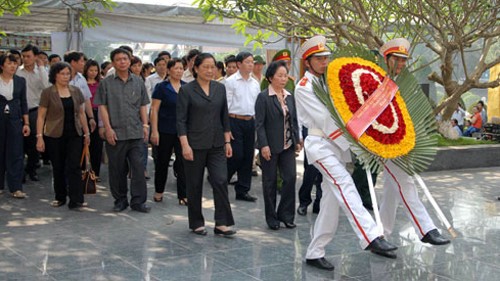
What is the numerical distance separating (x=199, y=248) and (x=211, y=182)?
807mm

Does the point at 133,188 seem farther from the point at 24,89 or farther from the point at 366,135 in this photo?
the point at 366,135

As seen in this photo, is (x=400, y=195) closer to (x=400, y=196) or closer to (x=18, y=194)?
(x=400, y=196)

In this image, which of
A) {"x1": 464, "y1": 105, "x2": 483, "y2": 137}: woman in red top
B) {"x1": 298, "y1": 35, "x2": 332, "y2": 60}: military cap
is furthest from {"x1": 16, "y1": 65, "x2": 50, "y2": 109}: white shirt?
{"x1": 464, "y1": 105, "x2": 483, "y2": 137}: woman in red top

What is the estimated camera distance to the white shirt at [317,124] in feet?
21.3

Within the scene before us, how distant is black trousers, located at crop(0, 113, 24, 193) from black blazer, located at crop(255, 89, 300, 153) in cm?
335

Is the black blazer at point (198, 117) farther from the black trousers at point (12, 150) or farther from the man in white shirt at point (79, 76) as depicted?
the black trousers at point (12, 150)

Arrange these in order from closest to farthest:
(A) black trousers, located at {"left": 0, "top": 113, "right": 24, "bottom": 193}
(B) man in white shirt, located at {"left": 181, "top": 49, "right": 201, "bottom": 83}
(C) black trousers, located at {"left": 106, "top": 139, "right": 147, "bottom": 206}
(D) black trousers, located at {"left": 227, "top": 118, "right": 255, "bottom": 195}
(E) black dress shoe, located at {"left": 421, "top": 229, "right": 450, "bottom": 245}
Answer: (E) black dress shoe, located at {"left": 421, "top": 229, "right": 450, "bottom": 245}
(C) black trousers, located at {"left": 106, "top": 139, "right": 147, "bottom": 206}
(A) black trousers, located at {"left": 0, "top": 113, "right": 24, "bottom": 193}
(D) black trousers, located at {"left": 227, "top": 118, "right": 255, "bottom": 195}
(B) man in white shirt, located at {"left": 181, "top": 49, "right": 201, "bottom": 83}

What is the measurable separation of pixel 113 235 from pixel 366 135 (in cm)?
276

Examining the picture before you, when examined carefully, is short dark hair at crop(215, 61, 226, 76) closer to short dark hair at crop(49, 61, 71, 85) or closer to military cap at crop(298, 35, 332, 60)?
short dark hair at crop(49, 61, 71, 85)

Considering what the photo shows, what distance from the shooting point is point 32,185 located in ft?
35.4

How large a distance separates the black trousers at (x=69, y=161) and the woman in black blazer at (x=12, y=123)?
0.82 meters

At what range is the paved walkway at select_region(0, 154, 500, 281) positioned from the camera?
6285 millimetres

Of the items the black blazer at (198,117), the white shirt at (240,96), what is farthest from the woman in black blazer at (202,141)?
the white shirt at (240,96)

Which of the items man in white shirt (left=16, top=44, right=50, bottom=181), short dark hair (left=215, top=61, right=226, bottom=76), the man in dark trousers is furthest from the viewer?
short dark hair (left=215, top=61, right=226, bottom=76)
